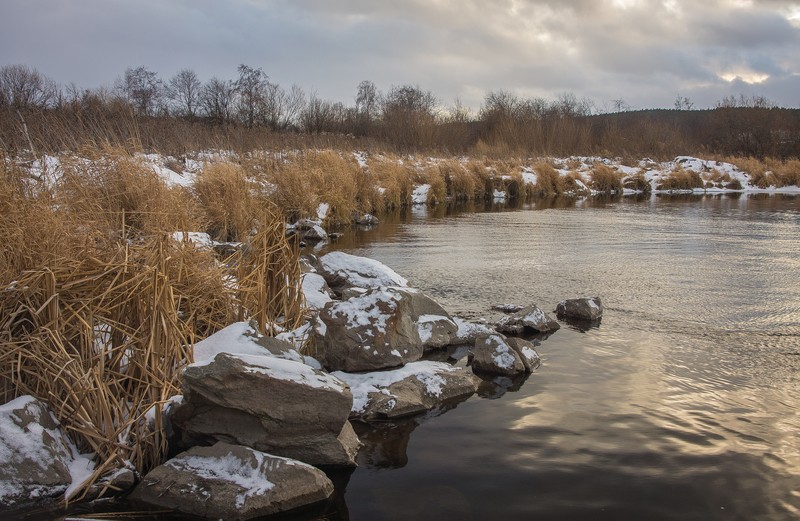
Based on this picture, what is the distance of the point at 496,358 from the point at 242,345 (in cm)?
222

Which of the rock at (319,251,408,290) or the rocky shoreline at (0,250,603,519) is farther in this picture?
the rock at (319,251,408,290)

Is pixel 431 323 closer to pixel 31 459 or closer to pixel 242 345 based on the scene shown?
pixel 242 345

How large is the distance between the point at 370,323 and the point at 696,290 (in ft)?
16.6

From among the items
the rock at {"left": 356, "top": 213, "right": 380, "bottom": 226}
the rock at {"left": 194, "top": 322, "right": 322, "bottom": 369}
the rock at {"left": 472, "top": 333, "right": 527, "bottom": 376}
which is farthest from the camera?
the rock at {"left": 356, "top": 213, "right": 380, "bottom": 226}

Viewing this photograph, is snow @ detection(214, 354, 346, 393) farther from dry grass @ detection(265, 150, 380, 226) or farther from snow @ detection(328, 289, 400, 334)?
dry grass @ detection(265, 150, 380, 226)

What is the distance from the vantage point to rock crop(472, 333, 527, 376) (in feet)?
17.3

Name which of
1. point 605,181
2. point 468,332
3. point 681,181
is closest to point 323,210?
point 468,332

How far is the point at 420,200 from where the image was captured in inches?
901

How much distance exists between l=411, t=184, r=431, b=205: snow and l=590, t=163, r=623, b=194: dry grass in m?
10.7

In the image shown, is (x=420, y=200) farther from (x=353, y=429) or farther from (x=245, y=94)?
(x=245, y=94)

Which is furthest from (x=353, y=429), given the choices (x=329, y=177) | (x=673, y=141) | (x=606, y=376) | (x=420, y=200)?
(x=673, y=141)

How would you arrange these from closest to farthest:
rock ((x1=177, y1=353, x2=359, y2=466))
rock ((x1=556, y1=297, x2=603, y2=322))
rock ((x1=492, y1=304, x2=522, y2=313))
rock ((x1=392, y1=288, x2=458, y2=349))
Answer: rock ((x1=177, y1=353, x2=359, y2=466)), rock ((x1=392, y1=288, x2=458, y2=349)), rock ((x1=556, y1=297, x2=603, y2=322)), rock ((x1=492, y1=304, x2=522, y2=313))

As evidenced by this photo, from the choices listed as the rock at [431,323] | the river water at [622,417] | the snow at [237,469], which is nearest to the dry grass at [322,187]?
the river water at [622,417]

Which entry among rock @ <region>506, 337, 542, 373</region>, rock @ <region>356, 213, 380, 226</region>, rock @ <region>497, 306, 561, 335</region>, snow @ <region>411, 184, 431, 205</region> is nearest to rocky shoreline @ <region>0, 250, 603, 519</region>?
rock @ <region>506, 337, 542, 373</region>
